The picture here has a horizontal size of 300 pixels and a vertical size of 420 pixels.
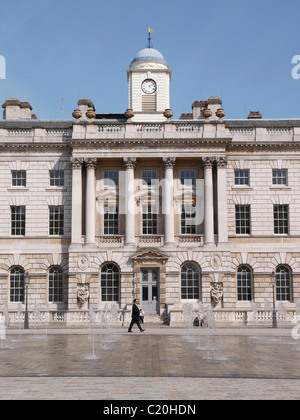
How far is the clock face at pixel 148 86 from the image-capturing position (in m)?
49.8

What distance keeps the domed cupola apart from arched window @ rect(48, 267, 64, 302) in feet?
58.1

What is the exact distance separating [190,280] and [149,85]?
67.5ft

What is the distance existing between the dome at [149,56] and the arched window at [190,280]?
22.3 meters

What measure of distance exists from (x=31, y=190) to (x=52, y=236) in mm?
3912

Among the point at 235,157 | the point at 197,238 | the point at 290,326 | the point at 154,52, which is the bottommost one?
the point at 290,326

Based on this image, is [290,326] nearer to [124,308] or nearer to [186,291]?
[186,291]

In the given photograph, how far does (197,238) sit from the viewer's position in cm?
3894

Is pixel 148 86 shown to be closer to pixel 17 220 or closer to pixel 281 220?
pixel 17 220

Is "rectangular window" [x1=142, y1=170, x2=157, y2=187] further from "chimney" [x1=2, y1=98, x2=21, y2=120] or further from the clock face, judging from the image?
"chimney" [x1=2, y1=98, x2=21, y2=120]

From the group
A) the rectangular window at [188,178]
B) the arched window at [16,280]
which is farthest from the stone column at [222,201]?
the arched window at [16,280]

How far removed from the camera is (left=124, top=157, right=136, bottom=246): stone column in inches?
1516

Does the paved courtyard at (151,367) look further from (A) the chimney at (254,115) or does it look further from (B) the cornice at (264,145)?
(A) the chimney at (254,115)

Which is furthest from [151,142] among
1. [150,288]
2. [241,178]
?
[150,288]
